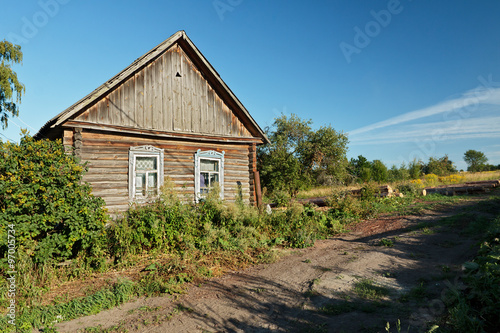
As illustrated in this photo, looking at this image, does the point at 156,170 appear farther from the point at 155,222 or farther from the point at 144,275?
the point at 144,275

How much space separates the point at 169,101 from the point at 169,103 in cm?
8

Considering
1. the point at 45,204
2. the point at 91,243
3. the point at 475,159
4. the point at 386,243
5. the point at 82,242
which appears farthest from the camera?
the point at 475,159

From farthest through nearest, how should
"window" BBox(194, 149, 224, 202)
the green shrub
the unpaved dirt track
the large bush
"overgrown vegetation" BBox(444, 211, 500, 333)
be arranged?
the green shrub, "window" BBox(194, 149, 224, 202), the large bush, the unpaved dirt track, "overgrown vegetation" BBox(444, 211, 500, 333)

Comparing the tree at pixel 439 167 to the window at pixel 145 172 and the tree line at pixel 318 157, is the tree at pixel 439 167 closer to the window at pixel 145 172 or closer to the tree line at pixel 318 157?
the tree line at pixel 318 157

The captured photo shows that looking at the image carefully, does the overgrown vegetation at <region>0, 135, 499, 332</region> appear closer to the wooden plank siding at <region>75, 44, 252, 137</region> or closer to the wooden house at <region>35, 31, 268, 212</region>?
the wooden house at <region>35, 31, 268, 212</region>

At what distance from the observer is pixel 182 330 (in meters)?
3.99

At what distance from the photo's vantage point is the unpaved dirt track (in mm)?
3990

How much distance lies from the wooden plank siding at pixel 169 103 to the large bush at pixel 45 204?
2.99 metres

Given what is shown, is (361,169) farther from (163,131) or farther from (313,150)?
(163,131)

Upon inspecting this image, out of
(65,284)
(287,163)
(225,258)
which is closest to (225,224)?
(225,258)

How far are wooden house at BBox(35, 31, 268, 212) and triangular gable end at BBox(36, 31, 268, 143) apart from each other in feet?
0.10

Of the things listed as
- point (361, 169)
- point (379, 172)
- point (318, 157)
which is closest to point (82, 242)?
point (318, 157)

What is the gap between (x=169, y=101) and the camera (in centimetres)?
1076

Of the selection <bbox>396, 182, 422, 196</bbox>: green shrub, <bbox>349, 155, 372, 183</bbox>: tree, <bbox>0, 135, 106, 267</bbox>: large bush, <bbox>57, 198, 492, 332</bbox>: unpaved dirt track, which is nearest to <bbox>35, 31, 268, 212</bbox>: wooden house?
<bbox>0, 135, 106, 267</bbox>: large bush
